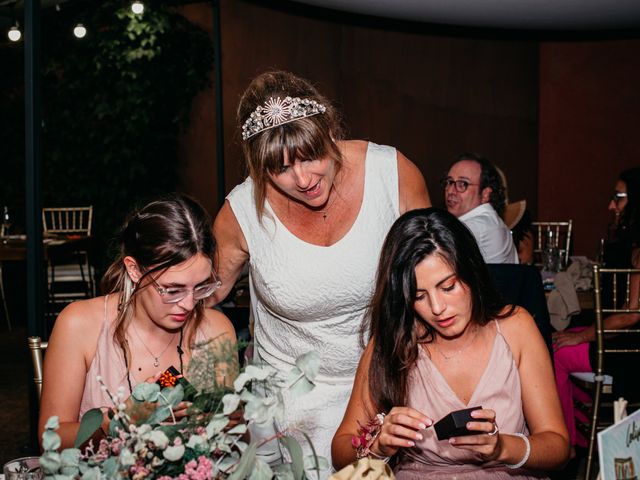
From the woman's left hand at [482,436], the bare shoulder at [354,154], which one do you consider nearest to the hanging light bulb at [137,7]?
the bare shoulder at [354,154]

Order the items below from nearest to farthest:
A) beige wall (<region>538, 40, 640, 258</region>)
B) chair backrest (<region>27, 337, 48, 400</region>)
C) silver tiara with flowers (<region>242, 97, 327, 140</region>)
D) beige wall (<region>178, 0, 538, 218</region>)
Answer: silver tiara with flowers (<region>242, 97, 327, 140</region>)
chair backrest (<region>27, 337, 48, 400</region>)
beige wall (<region>178, 0, 538, 218</region>)
beige wall (<region>538, 40, 640, 258</region>)

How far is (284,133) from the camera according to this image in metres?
1.93

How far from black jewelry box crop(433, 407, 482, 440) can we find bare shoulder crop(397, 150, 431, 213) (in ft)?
2.91

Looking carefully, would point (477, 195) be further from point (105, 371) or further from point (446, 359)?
point (105, 371)

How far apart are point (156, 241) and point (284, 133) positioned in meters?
0.41

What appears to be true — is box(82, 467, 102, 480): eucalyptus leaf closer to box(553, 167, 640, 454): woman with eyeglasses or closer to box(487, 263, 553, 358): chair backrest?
box(487, 263, 553, 358): chair backrest

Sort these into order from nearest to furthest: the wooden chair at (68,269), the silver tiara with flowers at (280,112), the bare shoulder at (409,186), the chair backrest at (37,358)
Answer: the silver tiara with flowers at (280,112) < the chair backrest at (37,358) < the bare shoulder at (409,186) < the wooden chair at (68,269)

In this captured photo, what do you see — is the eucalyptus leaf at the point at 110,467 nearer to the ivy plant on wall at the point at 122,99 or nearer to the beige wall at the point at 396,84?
the beige wall at the point at 396,84

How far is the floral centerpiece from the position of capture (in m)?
1.05

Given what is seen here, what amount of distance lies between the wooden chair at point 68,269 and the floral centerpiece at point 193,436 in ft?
19.5

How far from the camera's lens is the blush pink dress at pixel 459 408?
183 centimetres

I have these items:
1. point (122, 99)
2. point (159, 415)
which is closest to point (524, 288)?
point (159, 415)

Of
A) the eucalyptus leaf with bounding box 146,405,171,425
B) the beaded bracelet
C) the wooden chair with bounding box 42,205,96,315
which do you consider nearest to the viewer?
the eucalyptus leaf with bounding box 146,405,171,425

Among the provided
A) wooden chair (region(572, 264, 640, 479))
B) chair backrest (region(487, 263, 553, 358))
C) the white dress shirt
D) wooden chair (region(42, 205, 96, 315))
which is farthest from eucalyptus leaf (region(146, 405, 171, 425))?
wooden chair (region(42, 205, 96, 315))
